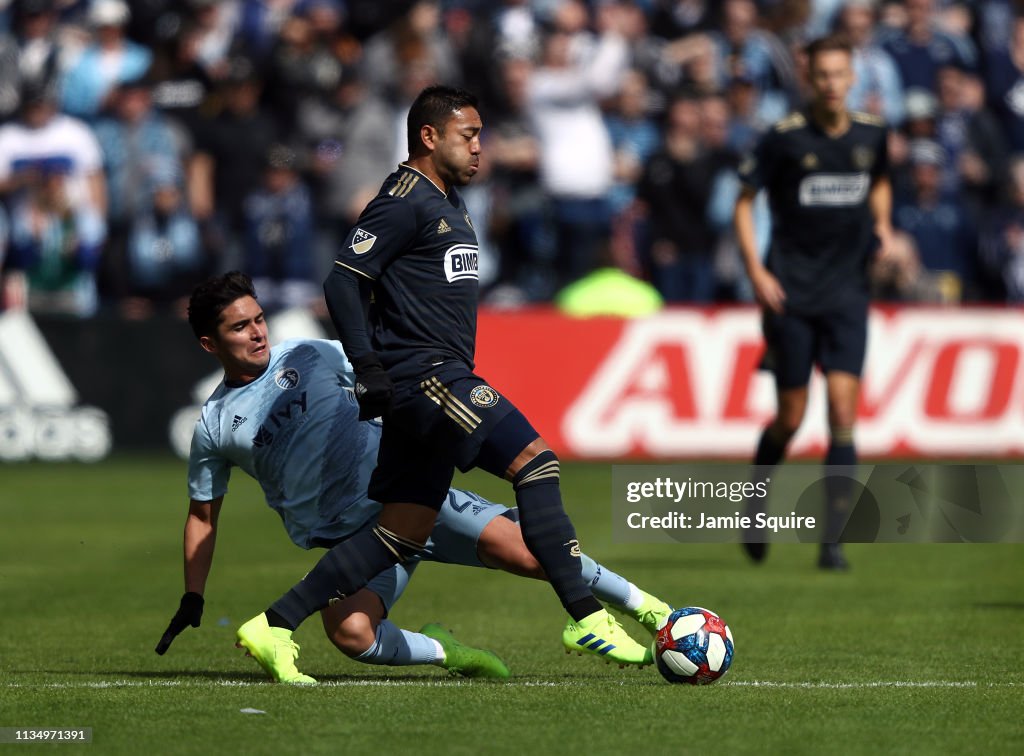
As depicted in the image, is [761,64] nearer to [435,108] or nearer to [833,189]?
[833,189]

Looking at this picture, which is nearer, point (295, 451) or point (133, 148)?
point (295, 451)

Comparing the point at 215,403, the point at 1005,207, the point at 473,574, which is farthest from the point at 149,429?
the point at 215,403

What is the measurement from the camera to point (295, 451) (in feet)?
23.9

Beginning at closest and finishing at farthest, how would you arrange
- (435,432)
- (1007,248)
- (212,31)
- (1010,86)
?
(435,432), (1007,248), (1010,86), (212,31)

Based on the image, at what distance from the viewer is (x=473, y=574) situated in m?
11.1

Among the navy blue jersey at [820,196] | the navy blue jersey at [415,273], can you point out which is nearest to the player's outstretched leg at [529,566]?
the navy blue jersey at [415,273]

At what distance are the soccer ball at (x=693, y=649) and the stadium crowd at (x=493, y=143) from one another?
10.4 metres

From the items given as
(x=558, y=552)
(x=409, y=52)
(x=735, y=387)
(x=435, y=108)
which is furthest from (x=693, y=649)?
(x=409, y=52)

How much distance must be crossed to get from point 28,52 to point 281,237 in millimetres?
3918

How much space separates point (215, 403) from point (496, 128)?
11.2 m

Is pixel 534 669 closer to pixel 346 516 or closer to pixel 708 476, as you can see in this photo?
pixel 346 516

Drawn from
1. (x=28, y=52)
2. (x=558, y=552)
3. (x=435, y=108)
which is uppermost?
(x=435, y=108)

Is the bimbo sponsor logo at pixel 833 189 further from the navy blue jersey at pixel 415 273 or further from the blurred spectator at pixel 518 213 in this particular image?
the blurred spectator at pixel 518 213

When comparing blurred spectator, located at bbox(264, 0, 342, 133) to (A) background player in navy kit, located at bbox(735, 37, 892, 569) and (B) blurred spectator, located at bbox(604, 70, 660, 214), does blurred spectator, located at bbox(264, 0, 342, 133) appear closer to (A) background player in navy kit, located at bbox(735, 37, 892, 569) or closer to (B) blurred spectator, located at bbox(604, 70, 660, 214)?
(B) blurred spectator, located at bbox(604, 70, 660, 214)
